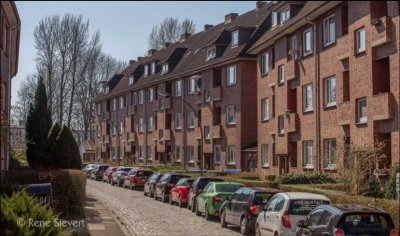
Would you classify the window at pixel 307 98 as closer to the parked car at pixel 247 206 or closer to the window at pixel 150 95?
the parked car at pixel 247 206

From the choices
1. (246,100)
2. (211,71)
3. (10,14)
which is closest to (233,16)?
(211,71)

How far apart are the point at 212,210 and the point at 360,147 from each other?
658 cm

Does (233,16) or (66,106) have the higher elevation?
(233,16)

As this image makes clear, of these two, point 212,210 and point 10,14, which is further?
point 10,14

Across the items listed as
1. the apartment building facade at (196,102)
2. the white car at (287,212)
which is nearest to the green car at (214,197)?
the white car at (287,212)

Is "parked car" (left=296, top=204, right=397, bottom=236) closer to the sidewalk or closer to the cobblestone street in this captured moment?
the cobblestone street

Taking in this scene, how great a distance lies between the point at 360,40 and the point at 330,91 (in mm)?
4086

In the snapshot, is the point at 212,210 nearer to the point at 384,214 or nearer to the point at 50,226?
the point at 384,214

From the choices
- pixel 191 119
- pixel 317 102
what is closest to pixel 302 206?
pixel 317 102

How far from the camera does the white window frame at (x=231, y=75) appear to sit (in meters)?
44.1

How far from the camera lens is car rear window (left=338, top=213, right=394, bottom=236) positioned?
1114 centimetres

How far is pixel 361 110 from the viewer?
25.5m

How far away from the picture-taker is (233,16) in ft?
177

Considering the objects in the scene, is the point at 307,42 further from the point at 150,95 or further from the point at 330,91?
the point at 150,95
